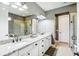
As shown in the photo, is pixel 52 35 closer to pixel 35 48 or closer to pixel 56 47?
pixel 56 47

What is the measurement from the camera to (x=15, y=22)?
1344mm

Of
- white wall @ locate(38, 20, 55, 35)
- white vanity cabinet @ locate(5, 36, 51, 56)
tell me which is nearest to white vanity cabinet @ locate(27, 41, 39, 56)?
white vanity cabinet @ locate(5, 36, 51, 56)

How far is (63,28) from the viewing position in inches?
56.2

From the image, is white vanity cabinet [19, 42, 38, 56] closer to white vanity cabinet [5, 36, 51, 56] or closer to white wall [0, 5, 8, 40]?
white vanity cabinet [5, 36, 51, 56]

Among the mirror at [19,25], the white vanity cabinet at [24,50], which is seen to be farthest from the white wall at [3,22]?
the white vanity cabinet at [24,50]

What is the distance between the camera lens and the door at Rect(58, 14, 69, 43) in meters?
1.39

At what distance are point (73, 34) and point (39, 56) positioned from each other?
0.61 meters

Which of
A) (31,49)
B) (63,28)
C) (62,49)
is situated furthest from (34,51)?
(63,28)

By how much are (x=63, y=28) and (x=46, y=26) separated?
0.93ft

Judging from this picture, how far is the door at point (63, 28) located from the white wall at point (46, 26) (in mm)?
129

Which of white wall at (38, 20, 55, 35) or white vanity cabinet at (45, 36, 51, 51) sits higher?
white wall at (38, 20, 55, 35)

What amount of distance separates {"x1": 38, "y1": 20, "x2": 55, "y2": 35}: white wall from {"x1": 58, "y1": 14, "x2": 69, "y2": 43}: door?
0.42 feet

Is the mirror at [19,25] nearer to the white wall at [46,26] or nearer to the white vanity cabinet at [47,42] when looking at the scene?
the white wall at [46,26]

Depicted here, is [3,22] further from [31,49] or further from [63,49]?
[63,49]
